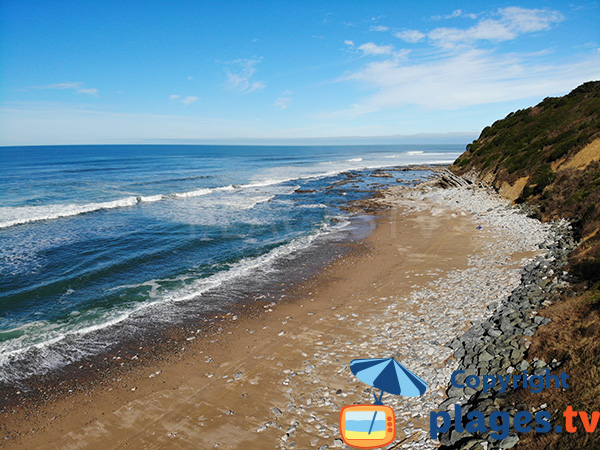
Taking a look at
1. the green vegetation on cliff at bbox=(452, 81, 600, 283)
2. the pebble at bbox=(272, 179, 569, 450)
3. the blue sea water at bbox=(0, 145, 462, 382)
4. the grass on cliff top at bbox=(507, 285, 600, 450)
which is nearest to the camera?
the grass on cliff top at bbox=(507, 285, 600, 450)

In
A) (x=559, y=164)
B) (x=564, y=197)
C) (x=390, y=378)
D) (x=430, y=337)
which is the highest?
(x=559, y=164)

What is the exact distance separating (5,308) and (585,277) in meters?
23.7

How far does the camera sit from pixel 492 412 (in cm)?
702

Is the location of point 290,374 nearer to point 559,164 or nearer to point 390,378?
point 390,378

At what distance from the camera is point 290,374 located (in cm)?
1004

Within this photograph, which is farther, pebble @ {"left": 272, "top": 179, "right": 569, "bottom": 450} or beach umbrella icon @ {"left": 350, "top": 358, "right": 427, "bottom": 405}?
pebble @ {"left": 272, "top": 179, "right": 569, "bottom": 450}

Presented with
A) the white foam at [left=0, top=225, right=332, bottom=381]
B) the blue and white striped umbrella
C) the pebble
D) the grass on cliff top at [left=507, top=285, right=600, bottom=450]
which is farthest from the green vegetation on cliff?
the white foam at [left=0, top=225, right=332, bottom=381]

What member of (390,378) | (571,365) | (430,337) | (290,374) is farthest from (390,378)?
(571,365)

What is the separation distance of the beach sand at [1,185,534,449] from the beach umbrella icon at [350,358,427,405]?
666 mm

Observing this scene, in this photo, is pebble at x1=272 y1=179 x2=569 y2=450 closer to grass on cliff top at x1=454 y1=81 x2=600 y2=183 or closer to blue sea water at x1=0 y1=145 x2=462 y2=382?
blue sea water at x1=0 y1=145 x2=462 y2=382

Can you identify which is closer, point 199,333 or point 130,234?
point 199,333

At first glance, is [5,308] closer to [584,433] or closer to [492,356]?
[492,356]

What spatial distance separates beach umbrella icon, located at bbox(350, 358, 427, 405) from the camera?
7.69 meters

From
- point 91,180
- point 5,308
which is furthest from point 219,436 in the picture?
point 91,180
